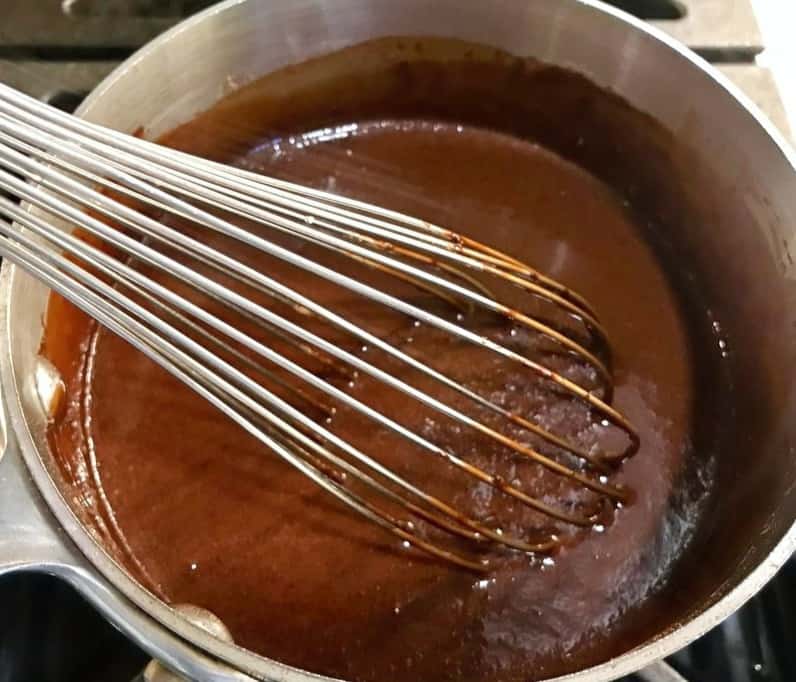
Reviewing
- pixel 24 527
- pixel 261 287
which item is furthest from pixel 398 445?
pixel 24 527

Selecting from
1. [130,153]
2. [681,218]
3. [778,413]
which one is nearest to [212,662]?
[130,153]

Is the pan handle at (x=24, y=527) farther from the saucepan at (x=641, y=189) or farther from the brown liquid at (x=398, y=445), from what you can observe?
the brown liquid at (x=398, y=445)

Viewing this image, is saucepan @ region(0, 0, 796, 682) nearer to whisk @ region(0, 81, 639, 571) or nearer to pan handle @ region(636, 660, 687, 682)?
pan handle @ region(636, 660, 687, 682)

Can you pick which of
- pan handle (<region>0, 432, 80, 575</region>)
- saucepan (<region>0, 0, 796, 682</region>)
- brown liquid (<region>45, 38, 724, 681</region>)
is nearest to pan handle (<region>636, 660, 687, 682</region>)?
saucepan (<region>0, 0, 796, 682</region>)

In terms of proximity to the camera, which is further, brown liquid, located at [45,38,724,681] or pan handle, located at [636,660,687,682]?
brown liquid, located at [45,38,724,681]

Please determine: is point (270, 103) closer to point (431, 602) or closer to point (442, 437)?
point (442, 437)

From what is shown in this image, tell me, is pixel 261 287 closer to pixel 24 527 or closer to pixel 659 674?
pixel 24 527
